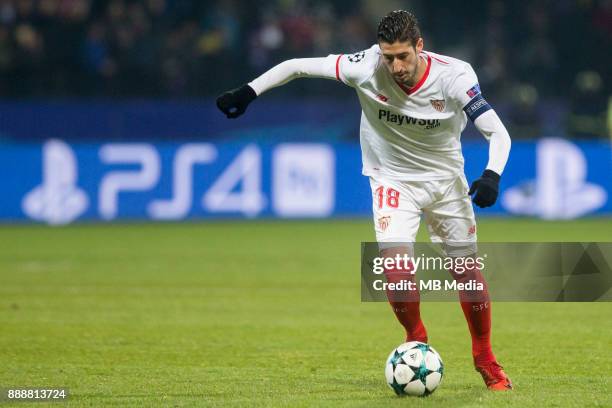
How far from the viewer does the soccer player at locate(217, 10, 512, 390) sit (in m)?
6.44

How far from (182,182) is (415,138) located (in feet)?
39.7

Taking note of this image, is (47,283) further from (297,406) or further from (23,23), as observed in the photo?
(23,23)

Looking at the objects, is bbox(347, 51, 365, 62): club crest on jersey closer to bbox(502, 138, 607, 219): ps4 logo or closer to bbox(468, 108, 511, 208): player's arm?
bbox(468, 108, 511, 208): player's arm

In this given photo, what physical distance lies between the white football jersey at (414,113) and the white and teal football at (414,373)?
3.32 feet

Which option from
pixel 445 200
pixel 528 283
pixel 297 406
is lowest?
pixel 297 406

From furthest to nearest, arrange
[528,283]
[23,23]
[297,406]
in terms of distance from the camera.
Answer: [23,23] < [528,283] < [297,406]

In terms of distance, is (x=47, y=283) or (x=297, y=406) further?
(x=47, y=283)

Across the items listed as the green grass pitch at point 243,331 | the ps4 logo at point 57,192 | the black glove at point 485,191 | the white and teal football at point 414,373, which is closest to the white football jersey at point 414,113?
the black glove at point 485,191

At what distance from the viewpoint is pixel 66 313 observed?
1018 centimetres

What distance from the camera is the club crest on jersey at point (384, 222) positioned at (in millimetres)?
6602

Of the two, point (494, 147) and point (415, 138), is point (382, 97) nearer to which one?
point (415, 138)

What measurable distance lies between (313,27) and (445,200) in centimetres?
1455

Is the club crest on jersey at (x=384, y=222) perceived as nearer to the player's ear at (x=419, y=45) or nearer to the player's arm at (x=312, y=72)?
the player's arm at (x=312, y=72)

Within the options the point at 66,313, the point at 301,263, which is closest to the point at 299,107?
the point at 301,263
